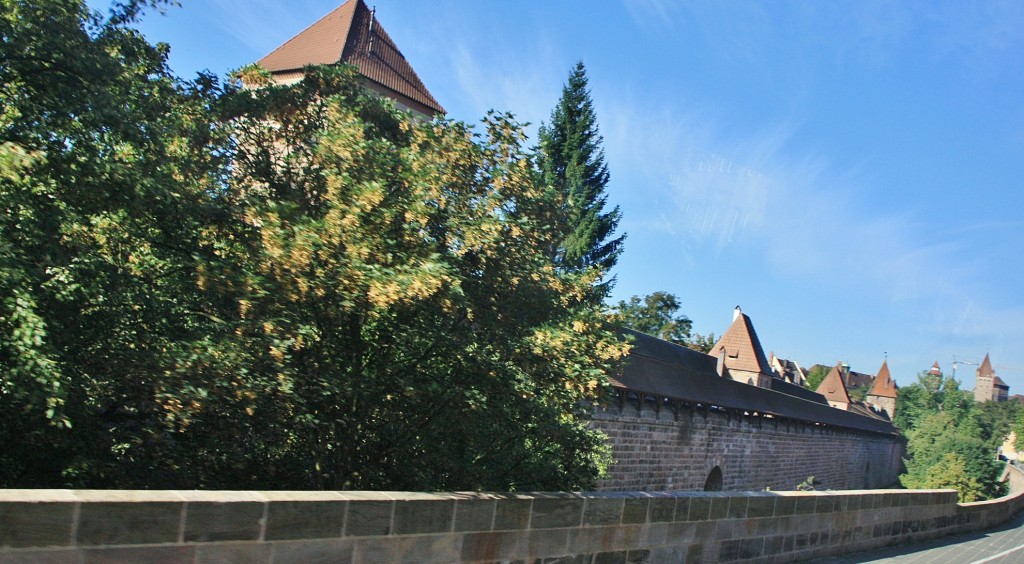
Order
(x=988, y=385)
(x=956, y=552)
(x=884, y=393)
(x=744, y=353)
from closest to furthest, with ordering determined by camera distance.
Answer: (x=956, y=552), (x=744, y=353), (x=884, y=393), (x=988, y=385)

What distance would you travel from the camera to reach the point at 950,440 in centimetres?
3619

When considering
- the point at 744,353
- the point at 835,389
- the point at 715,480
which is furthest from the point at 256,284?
the point at 835,389

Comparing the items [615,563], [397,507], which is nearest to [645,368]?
[615,563]

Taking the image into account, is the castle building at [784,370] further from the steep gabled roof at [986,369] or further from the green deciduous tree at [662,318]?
the steep gabled roof at [986,369]

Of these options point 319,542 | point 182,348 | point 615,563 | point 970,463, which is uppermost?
point 182,348

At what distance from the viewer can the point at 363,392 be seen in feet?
22.6

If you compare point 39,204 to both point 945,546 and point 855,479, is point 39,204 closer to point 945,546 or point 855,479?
point 945,546

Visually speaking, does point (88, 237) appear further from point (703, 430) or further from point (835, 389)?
point (835, 389)

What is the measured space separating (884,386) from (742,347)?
2432 inches

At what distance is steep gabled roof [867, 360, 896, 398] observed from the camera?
342 ft

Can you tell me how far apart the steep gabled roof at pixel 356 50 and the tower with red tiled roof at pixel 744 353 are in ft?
97.1

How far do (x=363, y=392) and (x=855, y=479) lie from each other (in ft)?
158

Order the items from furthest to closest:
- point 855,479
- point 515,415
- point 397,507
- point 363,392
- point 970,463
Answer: point 855,479
point 970,463
point 515,415
point 363,392
point 397,507

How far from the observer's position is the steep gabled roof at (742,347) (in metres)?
52.8
